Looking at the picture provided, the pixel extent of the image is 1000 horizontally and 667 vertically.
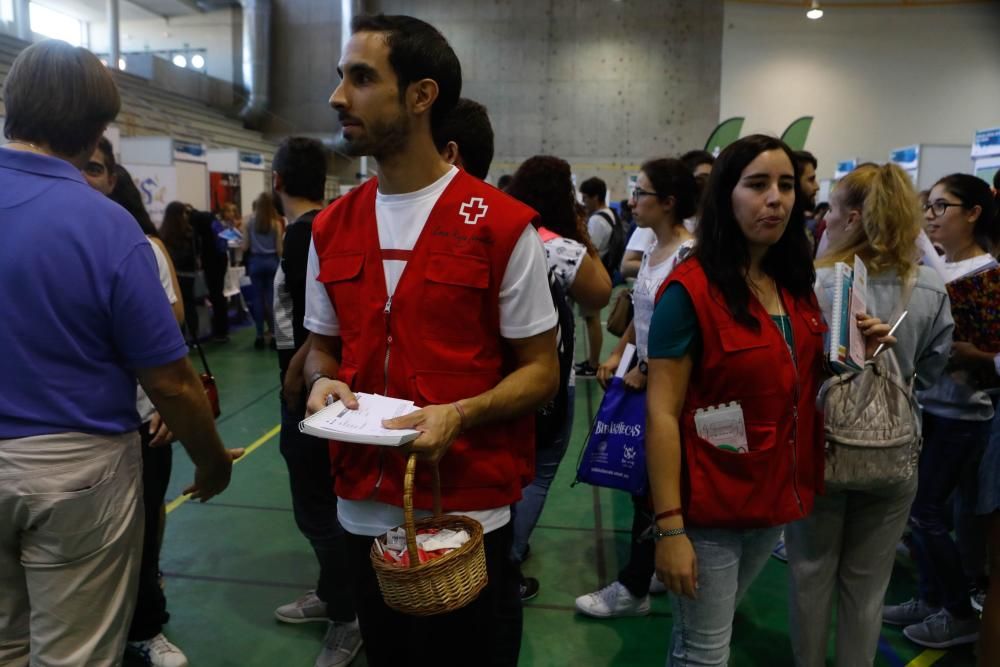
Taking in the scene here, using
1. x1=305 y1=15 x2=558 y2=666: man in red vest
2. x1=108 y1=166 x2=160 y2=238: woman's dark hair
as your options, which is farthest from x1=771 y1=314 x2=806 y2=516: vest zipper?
x1=108 y1=166 x2=160 y2=238: woman's dark hair

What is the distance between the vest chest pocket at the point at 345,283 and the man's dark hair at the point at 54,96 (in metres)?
0.56

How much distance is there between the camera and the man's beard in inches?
54.9

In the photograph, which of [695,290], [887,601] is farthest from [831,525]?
[887,601]

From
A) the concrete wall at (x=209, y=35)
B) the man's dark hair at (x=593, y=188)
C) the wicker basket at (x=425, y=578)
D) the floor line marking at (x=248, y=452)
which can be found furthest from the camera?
the concrete wall at (x=209, y=35)

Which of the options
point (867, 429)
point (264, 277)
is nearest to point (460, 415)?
point (867, 429)

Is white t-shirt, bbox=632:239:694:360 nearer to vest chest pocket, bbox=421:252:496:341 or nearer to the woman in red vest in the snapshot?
the woman in red vest

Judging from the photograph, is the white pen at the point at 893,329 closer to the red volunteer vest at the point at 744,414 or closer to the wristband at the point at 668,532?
the red volunteer vest at the point at 744,414

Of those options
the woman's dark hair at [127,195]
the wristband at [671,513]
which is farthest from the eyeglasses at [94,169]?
the wristband at [671,513]

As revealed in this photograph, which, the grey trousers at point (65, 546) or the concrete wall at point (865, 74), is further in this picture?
the concrete wall at point (865, 74)

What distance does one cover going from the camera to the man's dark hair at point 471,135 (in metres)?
2.36

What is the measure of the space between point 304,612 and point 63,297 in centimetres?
191

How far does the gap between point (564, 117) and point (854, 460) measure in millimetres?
18189

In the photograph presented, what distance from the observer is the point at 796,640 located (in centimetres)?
214

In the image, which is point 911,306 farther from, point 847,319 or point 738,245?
point 738,245
